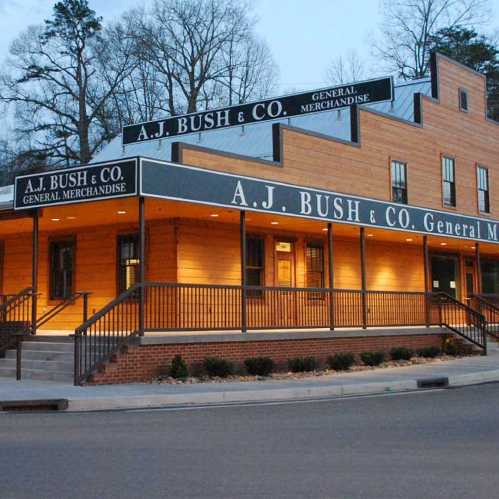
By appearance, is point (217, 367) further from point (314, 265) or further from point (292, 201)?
point (314, 265)

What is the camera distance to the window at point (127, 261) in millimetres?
23484

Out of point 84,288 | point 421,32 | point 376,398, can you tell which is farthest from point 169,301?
point 421,32

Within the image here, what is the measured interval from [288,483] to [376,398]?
8683 millimetres

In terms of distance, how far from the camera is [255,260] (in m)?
24.4

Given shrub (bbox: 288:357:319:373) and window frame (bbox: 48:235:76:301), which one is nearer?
shrub (bbox: 288:357:319:373)

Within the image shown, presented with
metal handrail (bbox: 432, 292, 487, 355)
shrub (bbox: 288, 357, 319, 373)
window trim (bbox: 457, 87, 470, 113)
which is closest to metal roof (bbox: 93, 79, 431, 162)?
window trim (bbox: 457, 87, 470, 113)

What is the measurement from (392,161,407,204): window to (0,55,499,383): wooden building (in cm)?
7

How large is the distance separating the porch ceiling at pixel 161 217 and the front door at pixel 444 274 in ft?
12.8

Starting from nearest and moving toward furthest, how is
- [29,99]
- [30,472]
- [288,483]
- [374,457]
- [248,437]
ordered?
[288,483] < [30,472] < [374,457] < [248,437] < [29,99]

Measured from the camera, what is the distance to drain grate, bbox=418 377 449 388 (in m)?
19.1

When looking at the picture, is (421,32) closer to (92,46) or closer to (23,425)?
(92,46)

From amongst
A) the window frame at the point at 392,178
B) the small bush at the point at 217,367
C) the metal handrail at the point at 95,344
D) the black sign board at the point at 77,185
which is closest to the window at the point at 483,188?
the window frame at the point at 392,178

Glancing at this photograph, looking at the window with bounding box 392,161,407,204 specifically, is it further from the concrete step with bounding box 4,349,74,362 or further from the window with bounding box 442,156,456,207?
the concrete step with bounding box 4,349,74,362

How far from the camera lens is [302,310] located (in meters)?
23.9
